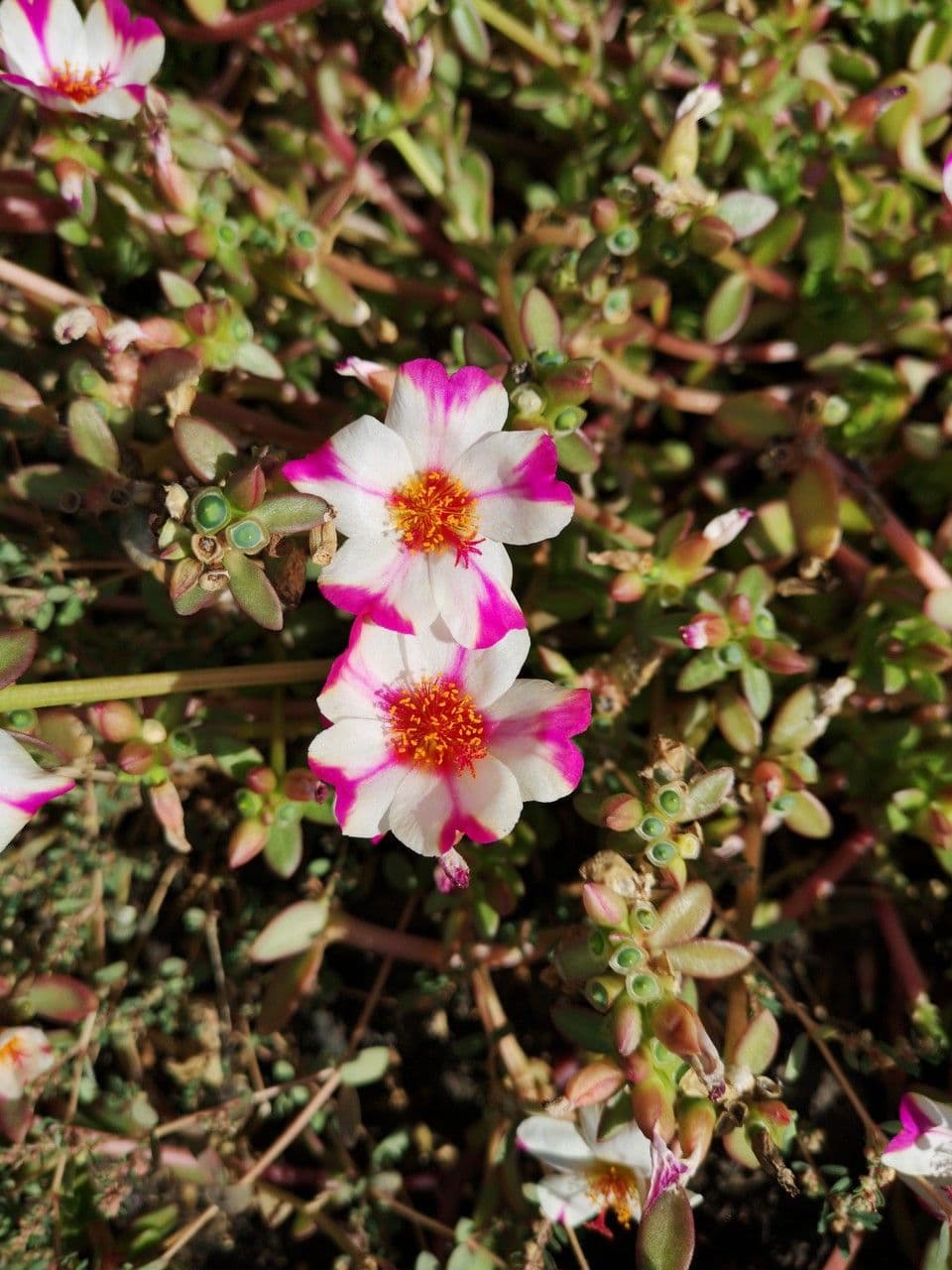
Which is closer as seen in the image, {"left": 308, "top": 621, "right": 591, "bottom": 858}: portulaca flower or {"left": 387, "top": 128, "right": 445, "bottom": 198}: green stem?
{"left": 308, "top": 621, "right": 591, "bottom": 858}: portulaca flower

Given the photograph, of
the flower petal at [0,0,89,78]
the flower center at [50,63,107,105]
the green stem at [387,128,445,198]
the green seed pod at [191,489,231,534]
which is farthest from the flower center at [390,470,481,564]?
the flower petal at [0,0,89,78]

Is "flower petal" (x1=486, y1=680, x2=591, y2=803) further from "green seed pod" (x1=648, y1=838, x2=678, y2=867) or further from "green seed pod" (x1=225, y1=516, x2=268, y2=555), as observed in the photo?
"green seed pod" (x1=225, y1=516, x2=268, y2=555)

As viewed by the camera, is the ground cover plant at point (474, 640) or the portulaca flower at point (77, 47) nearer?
the ground cover plant at point (474, 640)

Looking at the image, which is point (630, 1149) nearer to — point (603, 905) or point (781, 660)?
point (603, 905)

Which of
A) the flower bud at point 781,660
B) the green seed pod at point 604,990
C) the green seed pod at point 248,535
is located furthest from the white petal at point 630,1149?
the green seed pod at point 248,535

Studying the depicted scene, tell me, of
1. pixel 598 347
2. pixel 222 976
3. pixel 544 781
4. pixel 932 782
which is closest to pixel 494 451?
pixel 544 781

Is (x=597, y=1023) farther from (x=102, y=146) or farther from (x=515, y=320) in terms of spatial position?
(x=102, y=146)

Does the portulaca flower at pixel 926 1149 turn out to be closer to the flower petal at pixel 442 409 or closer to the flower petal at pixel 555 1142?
the flower petal at pixel 555 1142
